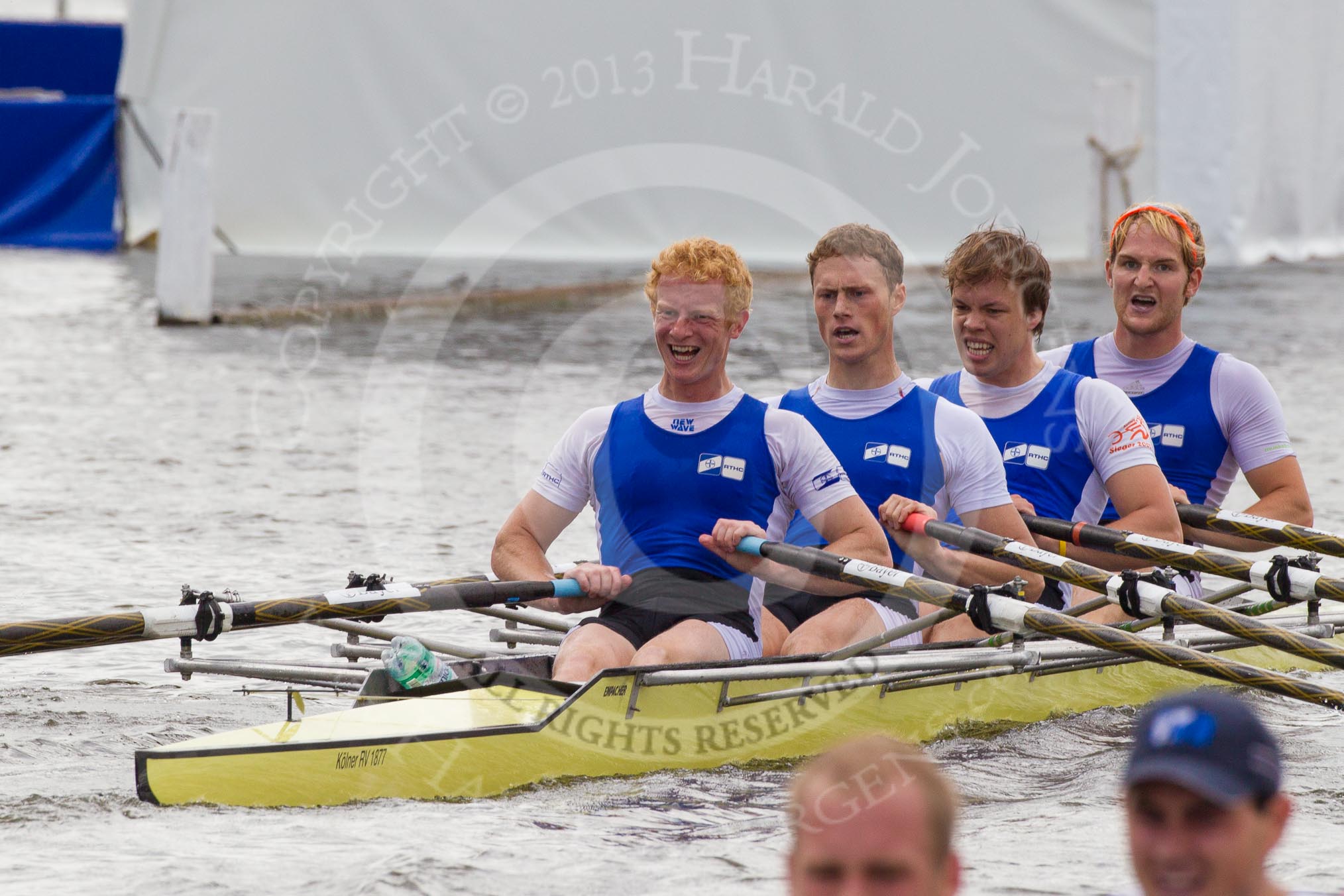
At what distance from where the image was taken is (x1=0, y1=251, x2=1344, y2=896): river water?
432cm

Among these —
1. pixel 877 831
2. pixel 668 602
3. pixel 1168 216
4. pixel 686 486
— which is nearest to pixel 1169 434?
pixel 1168 216

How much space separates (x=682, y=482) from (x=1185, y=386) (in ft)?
7.69

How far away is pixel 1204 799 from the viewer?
2.04 m

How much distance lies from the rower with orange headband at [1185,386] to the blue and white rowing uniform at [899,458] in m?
1.06

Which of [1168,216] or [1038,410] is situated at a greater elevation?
[1168,216]

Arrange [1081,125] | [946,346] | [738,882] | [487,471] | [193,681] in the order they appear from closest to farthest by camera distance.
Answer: [738,882] → [193,681] → [487,471] → [946,346] → [1081,125]

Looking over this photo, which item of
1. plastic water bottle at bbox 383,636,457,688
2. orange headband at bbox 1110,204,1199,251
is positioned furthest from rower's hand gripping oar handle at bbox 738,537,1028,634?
orange headband at bbox 1110,204,1199,251

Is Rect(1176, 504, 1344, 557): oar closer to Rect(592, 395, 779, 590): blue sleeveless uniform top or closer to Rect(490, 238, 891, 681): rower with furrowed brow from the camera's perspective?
Rect(490, 238, 891, 681): rower with furrowed brow

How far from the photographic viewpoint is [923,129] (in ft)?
60.3

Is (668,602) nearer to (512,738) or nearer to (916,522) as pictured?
(512,738)

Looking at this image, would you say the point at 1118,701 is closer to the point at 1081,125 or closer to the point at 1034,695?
the point at 1034,695

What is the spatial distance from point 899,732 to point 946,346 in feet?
31.8

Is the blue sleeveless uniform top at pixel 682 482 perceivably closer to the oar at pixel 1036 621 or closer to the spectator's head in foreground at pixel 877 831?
the oar at pixel 1036 621

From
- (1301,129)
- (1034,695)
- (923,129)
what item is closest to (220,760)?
(1034,695)
